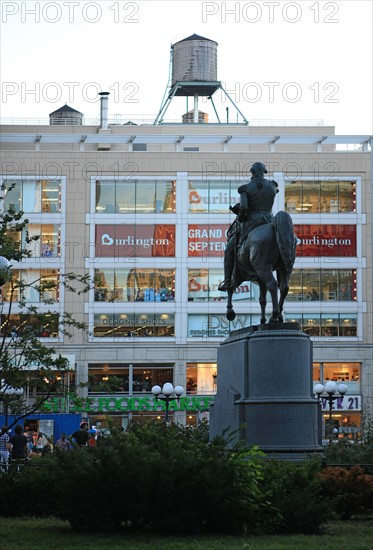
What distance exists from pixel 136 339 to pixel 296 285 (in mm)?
10851

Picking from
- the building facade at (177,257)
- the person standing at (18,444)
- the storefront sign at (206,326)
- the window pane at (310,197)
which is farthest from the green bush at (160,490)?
the window pane at (310,197)

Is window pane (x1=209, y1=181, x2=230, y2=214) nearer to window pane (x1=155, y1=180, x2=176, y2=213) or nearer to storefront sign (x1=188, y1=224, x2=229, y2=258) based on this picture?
storefront sign (x1=188, y1=224, x2=229, y2=258)

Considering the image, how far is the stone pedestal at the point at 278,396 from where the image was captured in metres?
20.3

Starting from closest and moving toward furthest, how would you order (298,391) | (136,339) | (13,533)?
(13,533)
(298,391)
(136,339)

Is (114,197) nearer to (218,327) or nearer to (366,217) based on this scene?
(218,327)

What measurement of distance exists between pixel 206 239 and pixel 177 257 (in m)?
2.20

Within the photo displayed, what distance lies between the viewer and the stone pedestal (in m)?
20.3

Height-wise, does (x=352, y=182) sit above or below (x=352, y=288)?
above

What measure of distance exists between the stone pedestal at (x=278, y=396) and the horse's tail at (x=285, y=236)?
1.26 metres

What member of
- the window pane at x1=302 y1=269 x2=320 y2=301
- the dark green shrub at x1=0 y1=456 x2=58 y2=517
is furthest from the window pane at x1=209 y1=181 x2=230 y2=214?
the dark green shrub at x1=0 y1=456 x2=58 y2=517

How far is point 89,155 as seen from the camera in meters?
75.5

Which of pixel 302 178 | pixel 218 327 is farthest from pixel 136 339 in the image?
pixel 302 178

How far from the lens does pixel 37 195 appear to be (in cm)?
7531

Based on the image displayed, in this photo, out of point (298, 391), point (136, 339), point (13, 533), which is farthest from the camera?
point (136, 339)
